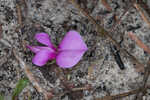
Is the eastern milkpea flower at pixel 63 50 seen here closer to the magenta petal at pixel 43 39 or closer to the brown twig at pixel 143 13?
the magenta petal at pixel 43 39

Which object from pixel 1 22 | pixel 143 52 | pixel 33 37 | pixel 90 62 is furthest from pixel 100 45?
pixel 1 22

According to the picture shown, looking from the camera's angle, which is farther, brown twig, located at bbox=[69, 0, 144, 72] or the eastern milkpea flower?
brown twig, located at bbox=[69, 0, 144, 72]

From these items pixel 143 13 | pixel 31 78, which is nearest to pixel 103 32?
pixel 143 13

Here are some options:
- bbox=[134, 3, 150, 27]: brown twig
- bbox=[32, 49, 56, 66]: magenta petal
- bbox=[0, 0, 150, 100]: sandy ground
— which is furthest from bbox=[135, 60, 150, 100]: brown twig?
bbox=[32, 49, 56, 66]: magenta petal

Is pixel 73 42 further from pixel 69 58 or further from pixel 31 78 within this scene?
pixel 31 78

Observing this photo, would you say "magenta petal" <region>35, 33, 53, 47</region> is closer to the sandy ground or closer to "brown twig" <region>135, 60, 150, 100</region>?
the sandy ground

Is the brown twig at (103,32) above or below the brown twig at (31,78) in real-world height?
above

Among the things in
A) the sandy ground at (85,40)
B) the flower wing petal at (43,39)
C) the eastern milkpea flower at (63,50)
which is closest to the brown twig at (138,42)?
the sandy ground at (85,40)

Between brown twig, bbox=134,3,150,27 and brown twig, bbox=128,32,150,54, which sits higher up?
brown twig, bbox=134,3,150,27

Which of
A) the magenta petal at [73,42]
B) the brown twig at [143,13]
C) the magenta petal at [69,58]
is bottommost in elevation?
the magenta petal at [69,58]
